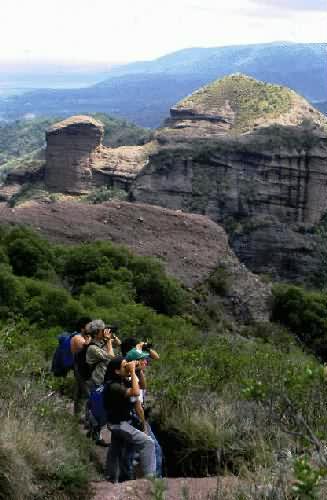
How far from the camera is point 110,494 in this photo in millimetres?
4633

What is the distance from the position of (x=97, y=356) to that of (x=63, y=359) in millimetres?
512

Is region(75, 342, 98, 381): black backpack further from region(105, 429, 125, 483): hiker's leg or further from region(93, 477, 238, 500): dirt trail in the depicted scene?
region(93, 477, 238, 500): dirt trail

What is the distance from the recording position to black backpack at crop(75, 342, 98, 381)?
6656 millimetres

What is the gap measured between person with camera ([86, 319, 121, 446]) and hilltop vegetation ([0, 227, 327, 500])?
1.19ft

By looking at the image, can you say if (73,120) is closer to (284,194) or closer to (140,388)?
(284,194)

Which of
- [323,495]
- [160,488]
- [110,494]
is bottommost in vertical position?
[110,494]

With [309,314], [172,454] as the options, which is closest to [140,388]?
[172,454]

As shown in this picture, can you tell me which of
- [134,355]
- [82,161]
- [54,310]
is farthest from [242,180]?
[134,355]

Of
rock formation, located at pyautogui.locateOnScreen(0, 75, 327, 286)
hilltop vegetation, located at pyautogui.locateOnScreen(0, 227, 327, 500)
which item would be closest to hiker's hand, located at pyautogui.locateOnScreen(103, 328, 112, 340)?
hilltop vegetation, located at pyautogui.locateOnScreen(0, 227, 327, 500)

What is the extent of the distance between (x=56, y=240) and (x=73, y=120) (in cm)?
5172

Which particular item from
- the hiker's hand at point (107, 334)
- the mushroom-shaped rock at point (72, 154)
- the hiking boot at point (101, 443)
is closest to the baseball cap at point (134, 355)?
the hiking boot at point (101, 443)

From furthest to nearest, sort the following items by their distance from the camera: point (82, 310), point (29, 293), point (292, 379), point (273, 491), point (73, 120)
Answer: point (73, 120) → point (29, 293) → point (82, 310) → point (292, 379) → point (273, 491)

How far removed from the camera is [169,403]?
628 cm

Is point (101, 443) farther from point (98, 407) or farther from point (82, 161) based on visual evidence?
point (82, 161)
